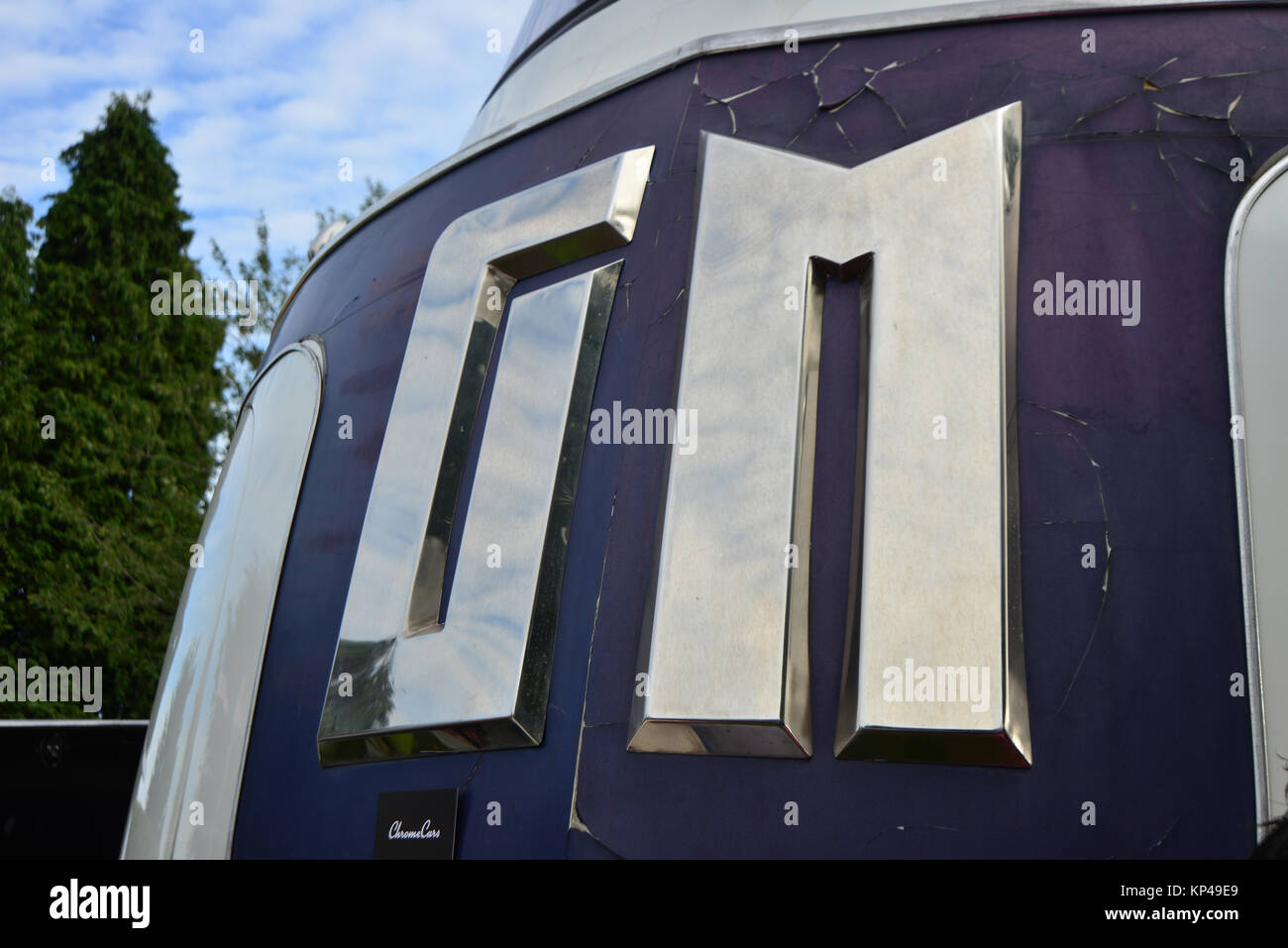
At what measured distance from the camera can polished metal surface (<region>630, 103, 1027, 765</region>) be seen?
111 inches

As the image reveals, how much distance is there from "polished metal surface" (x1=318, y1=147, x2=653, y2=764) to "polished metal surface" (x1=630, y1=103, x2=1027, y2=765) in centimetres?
37

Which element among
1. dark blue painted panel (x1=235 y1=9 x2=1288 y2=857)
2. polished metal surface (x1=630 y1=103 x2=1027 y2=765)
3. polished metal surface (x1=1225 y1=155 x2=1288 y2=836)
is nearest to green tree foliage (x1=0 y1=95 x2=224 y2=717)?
dark blue painted panel (x1=235 y1=9 x2=1288 y2=857)

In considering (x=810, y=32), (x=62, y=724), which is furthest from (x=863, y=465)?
(x=62, y=724)

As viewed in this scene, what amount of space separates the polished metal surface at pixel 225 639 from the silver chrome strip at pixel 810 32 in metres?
1.04

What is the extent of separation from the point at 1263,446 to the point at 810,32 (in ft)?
5.63

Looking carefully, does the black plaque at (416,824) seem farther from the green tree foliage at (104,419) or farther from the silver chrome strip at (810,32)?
the green tree foliage at (104,419)

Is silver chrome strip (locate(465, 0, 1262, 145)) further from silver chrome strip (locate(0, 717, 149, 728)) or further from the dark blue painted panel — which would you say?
silver chrome strip (locate(0, 717, 149, 728))

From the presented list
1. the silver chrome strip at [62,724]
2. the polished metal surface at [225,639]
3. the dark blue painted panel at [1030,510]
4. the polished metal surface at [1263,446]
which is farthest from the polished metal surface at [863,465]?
the silver chrome strip at [62,724]

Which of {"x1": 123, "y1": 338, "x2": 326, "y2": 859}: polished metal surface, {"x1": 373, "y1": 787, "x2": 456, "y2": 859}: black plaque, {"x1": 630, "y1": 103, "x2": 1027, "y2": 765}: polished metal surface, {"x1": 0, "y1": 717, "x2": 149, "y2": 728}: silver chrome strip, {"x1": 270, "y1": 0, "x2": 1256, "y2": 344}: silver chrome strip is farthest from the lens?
{"x1": 0, "y1": 717, "x2": 149, "y2": 728}: silver chrome strip

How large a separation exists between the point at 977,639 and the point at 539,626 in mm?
1150

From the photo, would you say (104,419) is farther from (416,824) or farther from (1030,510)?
(1030,510)

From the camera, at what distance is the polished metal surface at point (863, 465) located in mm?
2824

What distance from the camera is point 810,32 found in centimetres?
359
